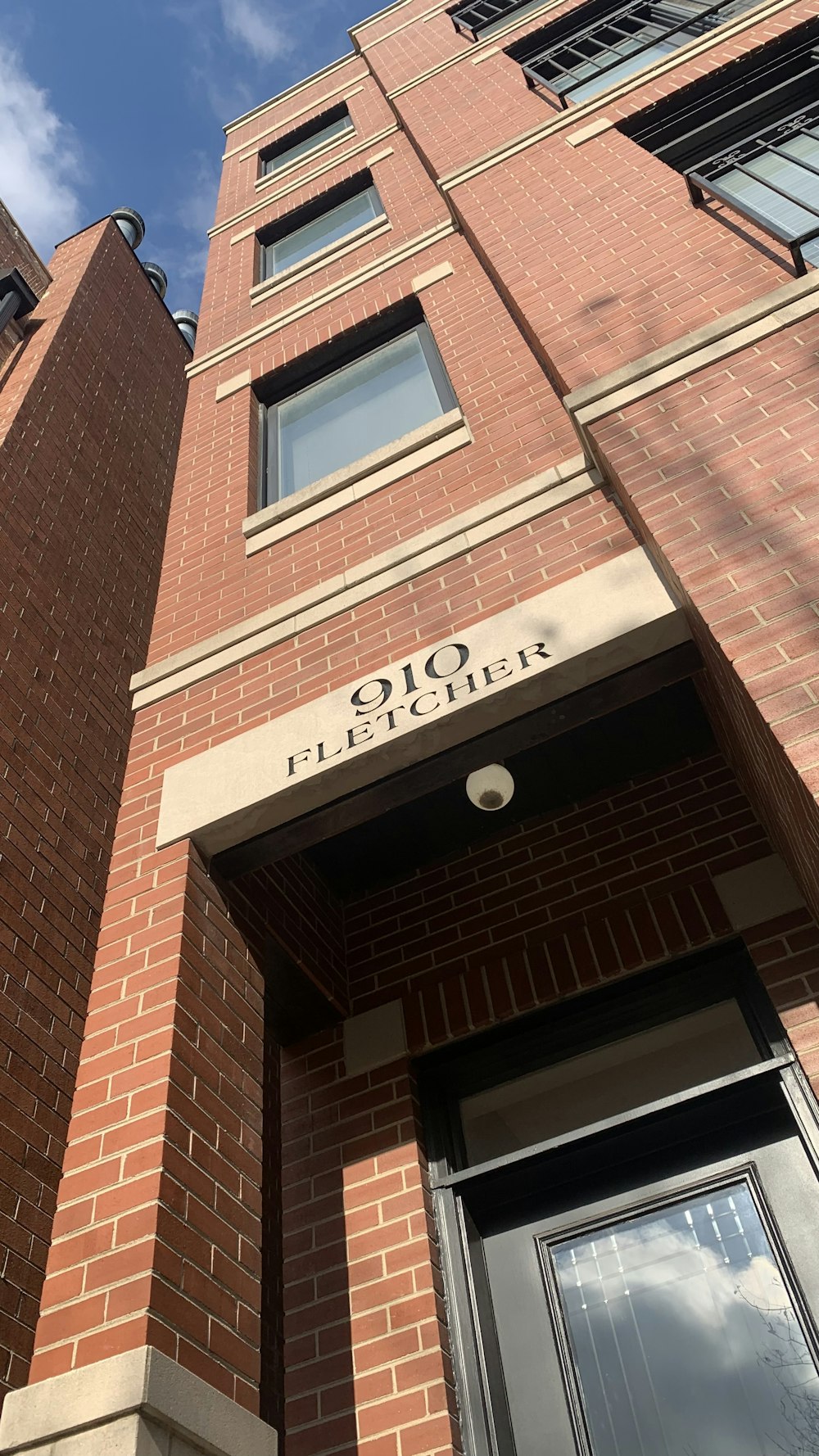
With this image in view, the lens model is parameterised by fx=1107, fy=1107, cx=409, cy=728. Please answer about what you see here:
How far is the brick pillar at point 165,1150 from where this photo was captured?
9.96 ft

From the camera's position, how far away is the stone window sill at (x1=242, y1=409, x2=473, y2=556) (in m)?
5.86

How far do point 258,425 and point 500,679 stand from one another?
14.5 feet

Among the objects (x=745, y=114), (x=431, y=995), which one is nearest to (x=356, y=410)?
(x=745, y=114)

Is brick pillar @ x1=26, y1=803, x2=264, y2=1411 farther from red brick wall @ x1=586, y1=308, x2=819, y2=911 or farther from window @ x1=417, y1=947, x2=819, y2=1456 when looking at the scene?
red brick wall @ x1=586, y1=308, x2=819, y2=911

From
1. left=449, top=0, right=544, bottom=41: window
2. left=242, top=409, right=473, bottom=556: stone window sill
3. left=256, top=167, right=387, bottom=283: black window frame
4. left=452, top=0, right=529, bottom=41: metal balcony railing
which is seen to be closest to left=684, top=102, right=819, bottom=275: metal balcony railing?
left=242, top=409, right=473, bottom=556: stone window sill

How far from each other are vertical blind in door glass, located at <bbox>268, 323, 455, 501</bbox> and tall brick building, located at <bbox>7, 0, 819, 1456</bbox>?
1.21ft

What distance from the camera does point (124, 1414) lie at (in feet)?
8.87

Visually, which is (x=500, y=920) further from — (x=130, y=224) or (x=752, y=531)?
(x=130, y=224)

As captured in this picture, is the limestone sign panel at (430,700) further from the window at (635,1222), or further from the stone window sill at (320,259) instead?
the stone window sill at (320,259)

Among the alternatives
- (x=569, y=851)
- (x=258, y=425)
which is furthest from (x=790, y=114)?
(x=569, y=851)

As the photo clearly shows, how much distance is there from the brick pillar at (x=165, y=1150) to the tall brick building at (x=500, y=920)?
0.05ft

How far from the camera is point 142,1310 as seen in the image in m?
2.92

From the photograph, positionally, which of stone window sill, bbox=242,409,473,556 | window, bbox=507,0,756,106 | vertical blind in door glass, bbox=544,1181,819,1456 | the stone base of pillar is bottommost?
the stone base of pillar

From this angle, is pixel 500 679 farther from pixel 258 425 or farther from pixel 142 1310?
pixel 258 425
